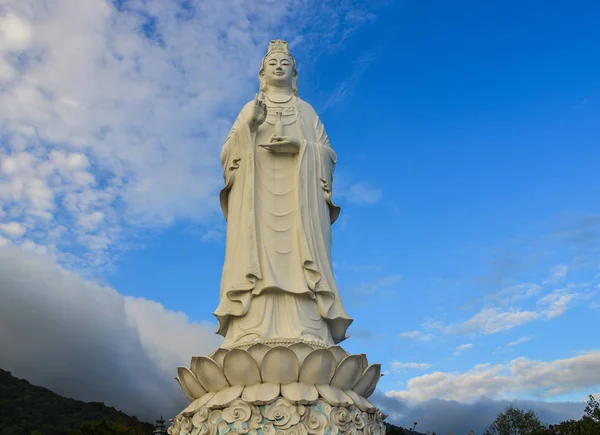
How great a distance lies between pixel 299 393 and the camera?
5.98 meters

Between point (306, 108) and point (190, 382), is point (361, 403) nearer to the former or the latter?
point (190, 382)

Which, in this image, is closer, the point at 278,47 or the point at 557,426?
the point at 278,47

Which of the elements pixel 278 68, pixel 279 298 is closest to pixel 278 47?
pixel 278 68

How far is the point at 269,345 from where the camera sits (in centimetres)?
650

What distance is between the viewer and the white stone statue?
7238 mm

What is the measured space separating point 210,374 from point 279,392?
790mm

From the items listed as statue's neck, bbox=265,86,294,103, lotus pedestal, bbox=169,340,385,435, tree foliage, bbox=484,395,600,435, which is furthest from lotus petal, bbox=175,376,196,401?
tree foliage, bbox=484,395,600,435

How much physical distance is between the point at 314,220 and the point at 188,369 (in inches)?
102

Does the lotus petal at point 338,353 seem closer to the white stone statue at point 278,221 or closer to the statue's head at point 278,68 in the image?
the white stone statue at point 278,221

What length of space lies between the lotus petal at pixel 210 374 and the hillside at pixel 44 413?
18256mm

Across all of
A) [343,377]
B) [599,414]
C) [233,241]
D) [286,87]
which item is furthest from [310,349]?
[599,414]

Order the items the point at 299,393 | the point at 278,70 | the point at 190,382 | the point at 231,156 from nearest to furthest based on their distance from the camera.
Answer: the point at 299,393 < the point at 190,382 < the point at 231,156 < the point at 278,70

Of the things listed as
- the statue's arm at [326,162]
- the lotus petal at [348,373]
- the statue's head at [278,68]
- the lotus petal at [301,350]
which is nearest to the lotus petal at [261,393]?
the lotus petal at [301,350]

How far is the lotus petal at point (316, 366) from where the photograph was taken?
6098 mm
